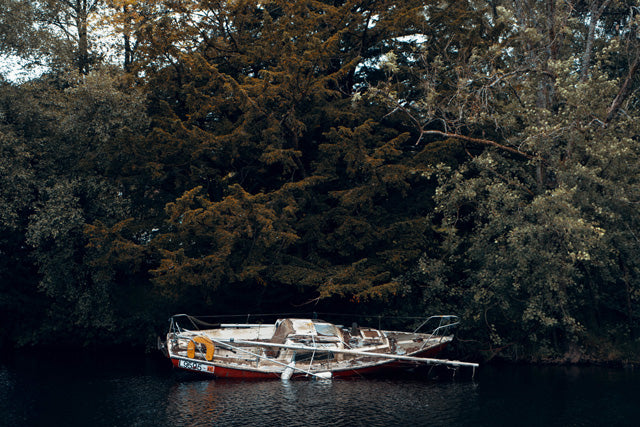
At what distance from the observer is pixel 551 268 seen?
3036 centimetres

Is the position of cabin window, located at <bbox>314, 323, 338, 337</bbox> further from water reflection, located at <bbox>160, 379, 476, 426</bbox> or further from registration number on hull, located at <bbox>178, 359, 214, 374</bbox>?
registration number on hull, located at <bbox>178, 359, 214, 374</bbox>

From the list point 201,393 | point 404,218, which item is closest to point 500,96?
point 404,218

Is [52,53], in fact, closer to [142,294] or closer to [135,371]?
[142,294]

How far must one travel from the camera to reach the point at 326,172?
119 feet

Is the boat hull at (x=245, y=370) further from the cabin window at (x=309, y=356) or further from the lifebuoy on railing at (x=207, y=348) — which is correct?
the cabin window at (x=309, y=356)

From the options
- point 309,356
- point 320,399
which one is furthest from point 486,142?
point 320,399

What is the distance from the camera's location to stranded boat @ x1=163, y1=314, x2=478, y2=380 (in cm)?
2964

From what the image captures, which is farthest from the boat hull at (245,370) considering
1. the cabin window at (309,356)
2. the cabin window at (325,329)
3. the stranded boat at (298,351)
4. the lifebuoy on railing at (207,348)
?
the cabin window at (325,329)

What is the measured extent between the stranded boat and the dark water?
78 cm

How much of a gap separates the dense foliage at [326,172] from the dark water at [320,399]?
3.84 metres

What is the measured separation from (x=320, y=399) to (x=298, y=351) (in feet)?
16.4

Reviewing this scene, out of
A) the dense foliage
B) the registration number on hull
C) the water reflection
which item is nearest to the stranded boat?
the registration number on hull

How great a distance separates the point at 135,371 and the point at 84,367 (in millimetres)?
3224

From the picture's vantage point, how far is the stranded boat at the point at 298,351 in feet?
97.2
